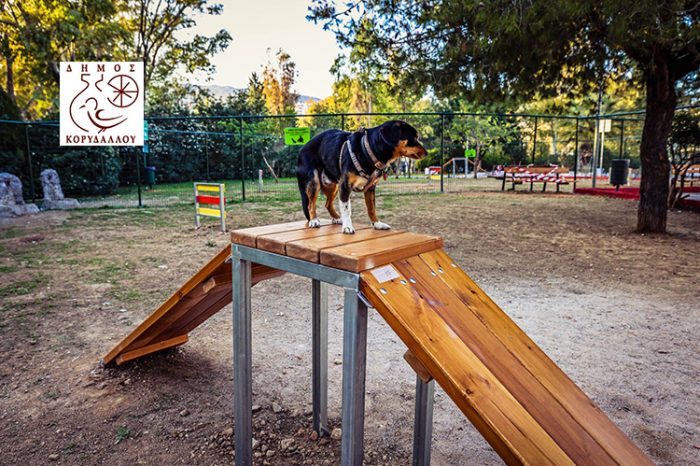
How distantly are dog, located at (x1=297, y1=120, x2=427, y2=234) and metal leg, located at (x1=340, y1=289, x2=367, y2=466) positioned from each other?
600 mm

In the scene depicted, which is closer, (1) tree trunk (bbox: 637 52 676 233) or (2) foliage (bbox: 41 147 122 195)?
(1) tree trunk (bbox: 637 52 676 233)

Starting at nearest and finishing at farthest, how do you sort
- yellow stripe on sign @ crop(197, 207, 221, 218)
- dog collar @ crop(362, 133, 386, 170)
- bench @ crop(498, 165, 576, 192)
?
dog collar @ crop(362, 133, 386, 170) < yellow stripe on sign @ crop(197, 207, 221, 218) < bench @ crop(498, 165, 576, 192)

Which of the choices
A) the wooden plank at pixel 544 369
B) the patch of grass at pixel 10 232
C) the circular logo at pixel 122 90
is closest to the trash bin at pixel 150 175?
the circular logo at pixel 122 90

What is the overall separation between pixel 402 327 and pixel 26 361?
9.79 ft

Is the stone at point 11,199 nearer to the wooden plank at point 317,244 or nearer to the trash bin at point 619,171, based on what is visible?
the wooden plank at point 317,244

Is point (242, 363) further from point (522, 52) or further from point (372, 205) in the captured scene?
point (522, 52)

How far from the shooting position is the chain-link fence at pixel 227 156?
41.3 ft

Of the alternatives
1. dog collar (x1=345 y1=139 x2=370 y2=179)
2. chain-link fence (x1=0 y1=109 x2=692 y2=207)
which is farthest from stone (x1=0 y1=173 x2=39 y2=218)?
dog collar (x1=345 y1=139 x2=370 y2=179)

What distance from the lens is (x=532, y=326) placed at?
143 inches

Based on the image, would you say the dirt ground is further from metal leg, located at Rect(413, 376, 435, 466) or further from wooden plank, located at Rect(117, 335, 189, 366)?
metal leg, located at Rect(413, 376, 435, 466)

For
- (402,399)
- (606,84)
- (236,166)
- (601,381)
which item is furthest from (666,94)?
(236,166)

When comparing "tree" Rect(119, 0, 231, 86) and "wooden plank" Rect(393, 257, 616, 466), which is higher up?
"tree" Rect(119, 0, 231, 86)

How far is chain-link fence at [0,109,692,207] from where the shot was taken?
12586 mm

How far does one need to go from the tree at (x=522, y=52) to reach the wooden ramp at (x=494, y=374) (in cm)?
426
